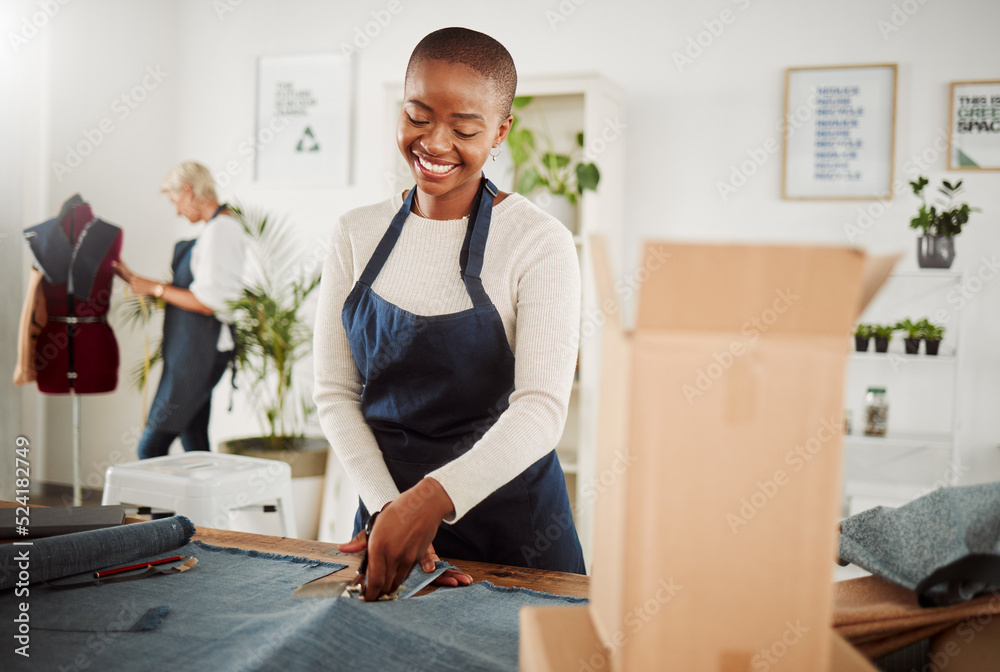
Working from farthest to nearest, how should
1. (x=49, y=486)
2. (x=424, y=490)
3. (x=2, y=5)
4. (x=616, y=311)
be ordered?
(x=49, y=486) < (x=2, y=5) < (x=424, y=490) < (x=616, y=311)

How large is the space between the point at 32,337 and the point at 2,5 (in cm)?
176

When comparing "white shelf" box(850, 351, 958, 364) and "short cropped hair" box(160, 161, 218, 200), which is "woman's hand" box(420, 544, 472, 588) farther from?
"short cropped hair" box(160, 161, 218, 200)

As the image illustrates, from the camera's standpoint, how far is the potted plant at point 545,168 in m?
3.35

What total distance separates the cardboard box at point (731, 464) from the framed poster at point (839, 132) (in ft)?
10.7

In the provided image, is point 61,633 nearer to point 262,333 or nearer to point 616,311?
point 616,311

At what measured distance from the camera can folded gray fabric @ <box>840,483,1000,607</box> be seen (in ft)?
1.98

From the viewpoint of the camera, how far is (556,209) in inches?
132

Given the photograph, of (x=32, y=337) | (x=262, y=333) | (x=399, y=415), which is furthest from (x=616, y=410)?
(x=32, y=337)

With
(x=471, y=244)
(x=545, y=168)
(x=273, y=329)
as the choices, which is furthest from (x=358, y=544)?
(x=545, y=168)

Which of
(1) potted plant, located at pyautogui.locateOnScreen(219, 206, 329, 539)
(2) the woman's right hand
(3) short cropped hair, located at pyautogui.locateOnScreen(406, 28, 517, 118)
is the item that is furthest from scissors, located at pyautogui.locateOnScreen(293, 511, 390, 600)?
(1) potted plant, located at pyautogui.locateOnScreen(219, 206, 329, 539)

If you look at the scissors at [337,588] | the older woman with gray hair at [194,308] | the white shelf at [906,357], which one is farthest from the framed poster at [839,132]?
the scissors at [337,588]

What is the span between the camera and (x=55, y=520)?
1.07 meters

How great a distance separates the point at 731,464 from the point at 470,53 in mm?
855

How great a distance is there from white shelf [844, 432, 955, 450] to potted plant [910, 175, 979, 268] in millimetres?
717
